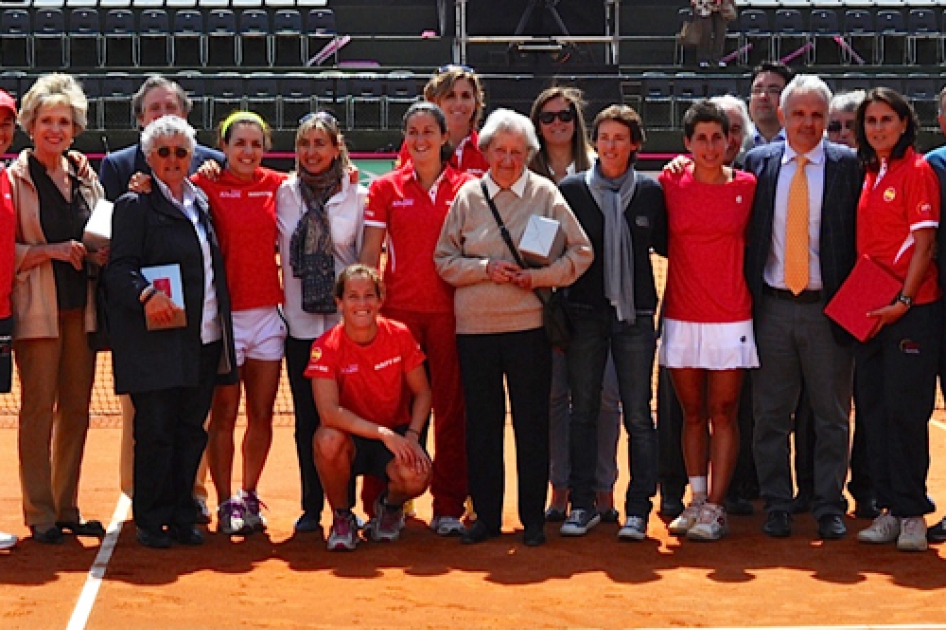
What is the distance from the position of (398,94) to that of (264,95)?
5.89ft

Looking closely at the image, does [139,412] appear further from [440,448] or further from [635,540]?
[635,540]

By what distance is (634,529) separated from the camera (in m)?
7.79

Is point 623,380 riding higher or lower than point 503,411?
higher

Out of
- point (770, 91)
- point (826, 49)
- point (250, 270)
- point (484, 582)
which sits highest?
point (826, 49)

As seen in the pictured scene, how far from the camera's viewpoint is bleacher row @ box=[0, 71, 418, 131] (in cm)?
2145

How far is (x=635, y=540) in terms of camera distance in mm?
7816

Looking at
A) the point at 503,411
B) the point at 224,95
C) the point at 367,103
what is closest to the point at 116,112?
the point at 224,95

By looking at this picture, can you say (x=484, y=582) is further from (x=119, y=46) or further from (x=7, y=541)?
(x=119, y=46)

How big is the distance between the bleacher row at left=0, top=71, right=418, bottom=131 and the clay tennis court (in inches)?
537

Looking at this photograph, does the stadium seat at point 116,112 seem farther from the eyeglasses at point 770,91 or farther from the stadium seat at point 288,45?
the eyeglasses at point 770,91

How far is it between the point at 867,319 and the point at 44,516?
3990mm

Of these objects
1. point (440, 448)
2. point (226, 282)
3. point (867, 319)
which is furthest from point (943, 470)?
point (226, 282)

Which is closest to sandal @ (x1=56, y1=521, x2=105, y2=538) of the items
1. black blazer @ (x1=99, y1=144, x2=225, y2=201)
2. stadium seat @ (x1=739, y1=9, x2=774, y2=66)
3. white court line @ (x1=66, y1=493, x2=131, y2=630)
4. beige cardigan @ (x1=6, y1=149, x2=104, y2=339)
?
white court line @ (x1=66, y1=493, x2=131, y2=630)

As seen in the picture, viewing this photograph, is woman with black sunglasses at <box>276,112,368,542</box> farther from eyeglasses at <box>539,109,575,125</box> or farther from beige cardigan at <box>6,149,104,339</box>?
beige cardigan at <box>6,149,104,339</box>
